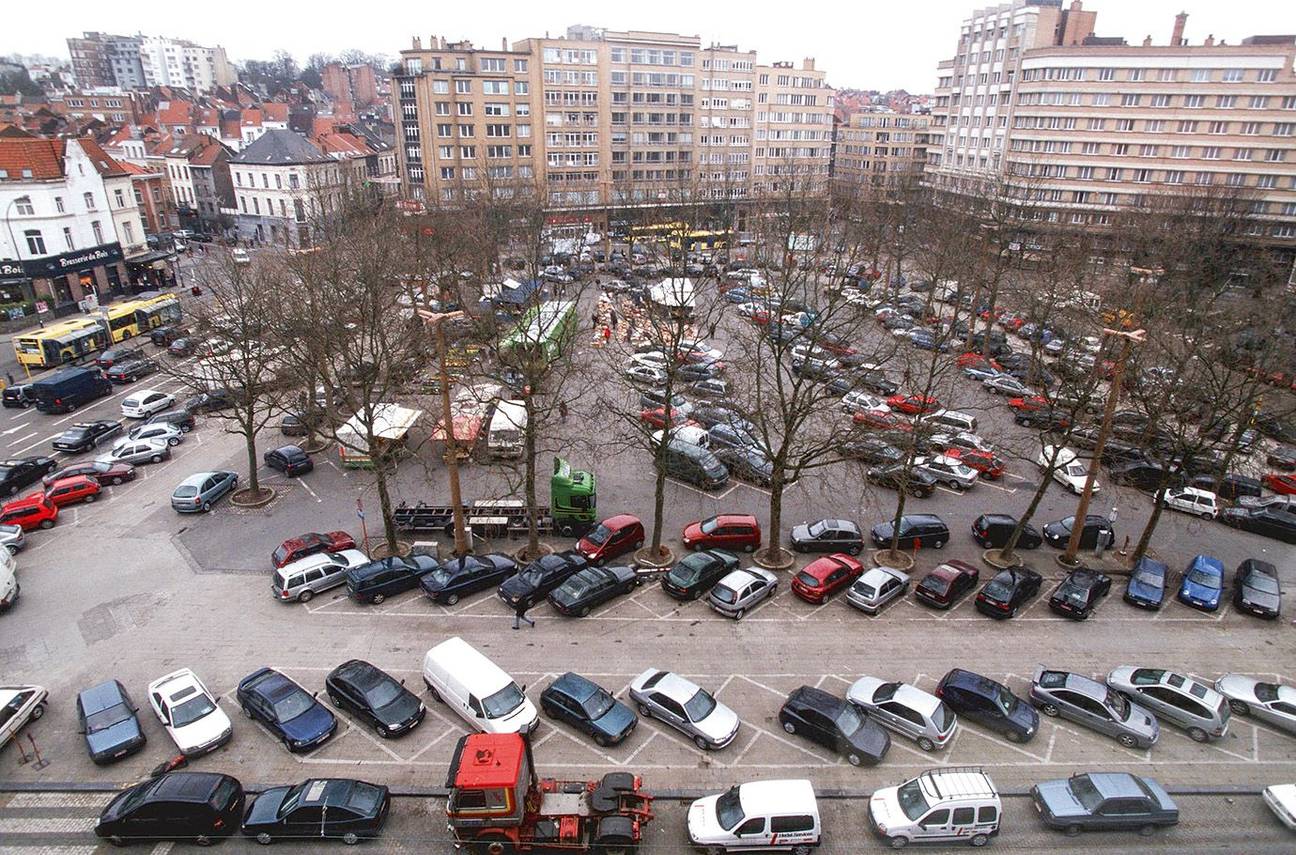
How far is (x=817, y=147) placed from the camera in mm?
101312

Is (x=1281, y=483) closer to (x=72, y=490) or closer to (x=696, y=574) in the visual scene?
(x=696, y=574)

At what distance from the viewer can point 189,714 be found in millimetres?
18312

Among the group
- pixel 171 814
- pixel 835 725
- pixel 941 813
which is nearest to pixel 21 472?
pixel 171 814

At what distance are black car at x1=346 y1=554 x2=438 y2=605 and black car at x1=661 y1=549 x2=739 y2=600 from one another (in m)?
8.17

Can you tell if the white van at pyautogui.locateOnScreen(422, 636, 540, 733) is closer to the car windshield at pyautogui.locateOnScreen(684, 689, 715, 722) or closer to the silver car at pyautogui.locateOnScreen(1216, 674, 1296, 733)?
the car windshield at pyautogui.locateOnScreen(684, 689, 715, 722)

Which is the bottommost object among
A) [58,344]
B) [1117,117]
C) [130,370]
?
[130,370]

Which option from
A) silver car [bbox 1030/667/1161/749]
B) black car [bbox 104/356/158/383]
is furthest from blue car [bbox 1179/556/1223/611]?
black car [bbox 104/356/158/383]

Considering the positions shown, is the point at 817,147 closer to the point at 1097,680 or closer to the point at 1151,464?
the point at 1151,464

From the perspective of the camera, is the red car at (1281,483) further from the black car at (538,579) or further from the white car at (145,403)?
the white car at (145,403)

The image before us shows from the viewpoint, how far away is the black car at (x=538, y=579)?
23578 mm

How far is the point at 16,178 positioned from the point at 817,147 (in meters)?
86.9

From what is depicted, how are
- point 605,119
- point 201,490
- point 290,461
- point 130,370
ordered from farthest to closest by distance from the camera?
point 605,119 < point 130,370 < point 290,461 < point 201,490

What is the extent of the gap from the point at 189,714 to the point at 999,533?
2689 centimetres

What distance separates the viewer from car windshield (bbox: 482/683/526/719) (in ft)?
60.0
